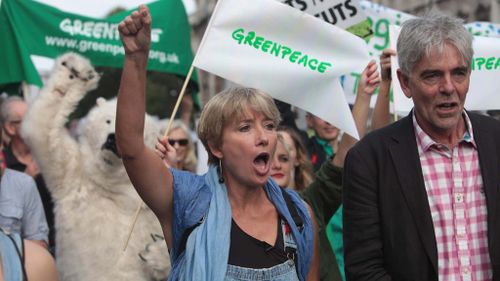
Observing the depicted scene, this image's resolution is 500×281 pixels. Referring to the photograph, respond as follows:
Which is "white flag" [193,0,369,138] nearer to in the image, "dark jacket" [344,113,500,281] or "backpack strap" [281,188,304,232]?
"backpack strap" [281,188,304,232]

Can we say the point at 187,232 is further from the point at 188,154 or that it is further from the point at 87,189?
the point at 188,154

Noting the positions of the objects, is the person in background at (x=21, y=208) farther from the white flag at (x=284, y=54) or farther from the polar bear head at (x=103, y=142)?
the white flag at (x=284, y=54)

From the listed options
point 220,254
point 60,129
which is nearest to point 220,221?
point 220,254

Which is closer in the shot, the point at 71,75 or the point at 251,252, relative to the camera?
the point at 251,252

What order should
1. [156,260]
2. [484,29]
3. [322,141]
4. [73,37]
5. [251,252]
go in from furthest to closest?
[73,37], [484,29], [322,141], [156,260], [251,252]

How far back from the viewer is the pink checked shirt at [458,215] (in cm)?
264

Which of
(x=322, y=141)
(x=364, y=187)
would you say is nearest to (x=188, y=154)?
(x=322, y=141)

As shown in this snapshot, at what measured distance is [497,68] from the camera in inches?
A: 181

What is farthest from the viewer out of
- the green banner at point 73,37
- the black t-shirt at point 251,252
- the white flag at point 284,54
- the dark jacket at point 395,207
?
the green banner at point 73,37

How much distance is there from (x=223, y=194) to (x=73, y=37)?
15.9 feet

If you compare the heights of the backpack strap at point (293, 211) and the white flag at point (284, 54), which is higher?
the white flag at point (284, 54)

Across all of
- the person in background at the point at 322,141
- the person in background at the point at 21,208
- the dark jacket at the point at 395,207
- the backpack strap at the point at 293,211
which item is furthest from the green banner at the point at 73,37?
the dark jacket at the point at 395,207

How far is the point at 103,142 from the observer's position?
4.94 m

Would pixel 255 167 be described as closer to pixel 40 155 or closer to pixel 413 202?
pixel 413 202
